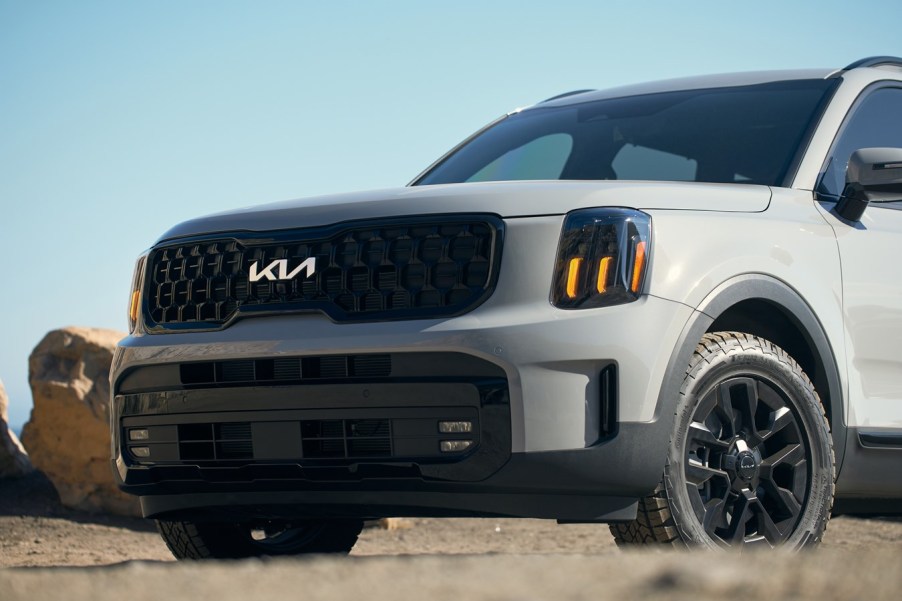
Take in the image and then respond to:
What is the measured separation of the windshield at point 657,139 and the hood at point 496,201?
25.1 inches

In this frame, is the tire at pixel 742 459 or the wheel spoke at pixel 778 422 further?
the wheel spoke at pixel 778 422

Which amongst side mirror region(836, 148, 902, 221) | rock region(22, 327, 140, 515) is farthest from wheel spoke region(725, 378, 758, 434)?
rock region(22, 327, 140, 515)

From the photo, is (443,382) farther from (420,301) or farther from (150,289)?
(150,289)

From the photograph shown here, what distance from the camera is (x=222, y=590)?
2613 millimetres

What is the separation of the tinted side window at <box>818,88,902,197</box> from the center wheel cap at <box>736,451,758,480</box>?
46.7 inches

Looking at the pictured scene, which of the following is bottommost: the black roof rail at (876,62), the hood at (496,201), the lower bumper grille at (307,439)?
the lower bumper grille at (307,439)

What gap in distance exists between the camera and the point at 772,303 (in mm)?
4434

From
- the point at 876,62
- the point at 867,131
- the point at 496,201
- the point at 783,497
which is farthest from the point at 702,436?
the point at 876,62

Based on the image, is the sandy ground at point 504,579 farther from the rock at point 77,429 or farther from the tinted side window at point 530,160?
the rock at point 77,429

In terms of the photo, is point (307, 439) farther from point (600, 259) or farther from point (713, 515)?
point (713, 515)

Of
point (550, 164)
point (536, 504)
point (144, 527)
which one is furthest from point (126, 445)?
point (144, 527)

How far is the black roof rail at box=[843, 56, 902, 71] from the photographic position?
5.44 metres

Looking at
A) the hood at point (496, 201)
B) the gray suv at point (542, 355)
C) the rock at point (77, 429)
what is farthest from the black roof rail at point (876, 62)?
→ the rock at point (77, 429)

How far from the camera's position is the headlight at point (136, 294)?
478 centimetres
